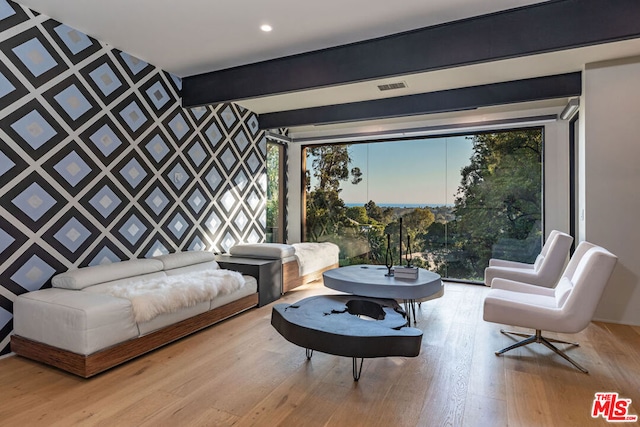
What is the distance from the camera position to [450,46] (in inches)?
117

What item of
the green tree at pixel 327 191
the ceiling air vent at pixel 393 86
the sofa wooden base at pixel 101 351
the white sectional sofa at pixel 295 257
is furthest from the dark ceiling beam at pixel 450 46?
the green tree at pixel 327 191

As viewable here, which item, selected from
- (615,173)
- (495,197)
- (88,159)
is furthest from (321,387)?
(495,197)

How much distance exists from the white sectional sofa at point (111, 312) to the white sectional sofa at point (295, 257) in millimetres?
1135

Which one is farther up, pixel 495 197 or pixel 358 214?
pixel 495 197

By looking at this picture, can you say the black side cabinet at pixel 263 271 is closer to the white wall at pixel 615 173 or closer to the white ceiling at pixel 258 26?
the white ceiling at pixel 258 26

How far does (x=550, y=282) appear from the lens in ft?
12.7

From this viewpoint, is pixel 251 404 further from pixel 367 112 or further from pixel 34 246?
Result: pixel 367 112

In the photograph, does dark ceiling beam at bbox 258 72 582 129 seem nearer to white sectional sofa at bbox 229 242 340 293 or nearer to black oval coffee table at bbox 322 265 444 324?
white sectional sofa at bbox 229 242 340 293

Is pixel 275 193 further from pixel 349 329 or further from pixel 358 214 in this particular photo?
pixel 349 329

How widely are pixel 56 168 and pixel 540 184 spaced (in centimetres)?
616

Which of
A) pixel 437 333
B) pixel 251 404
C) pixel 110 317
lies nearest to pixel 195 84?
pixel 110 317

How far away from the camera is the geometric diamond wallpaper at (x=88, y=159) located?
2857mm

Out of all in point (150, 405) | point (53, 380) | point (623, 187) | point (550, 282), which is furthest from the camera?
point (550, 282)

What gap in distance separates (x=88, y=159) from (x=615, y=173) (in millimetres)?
5387
